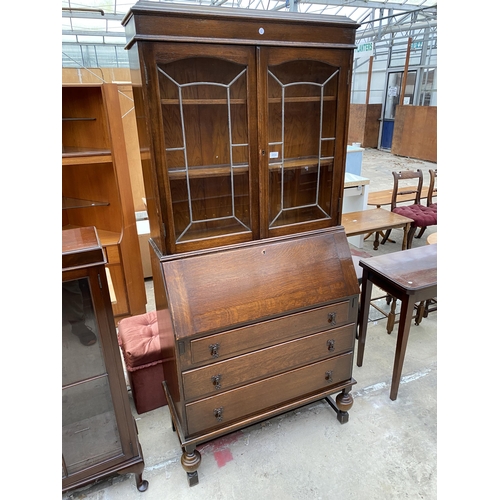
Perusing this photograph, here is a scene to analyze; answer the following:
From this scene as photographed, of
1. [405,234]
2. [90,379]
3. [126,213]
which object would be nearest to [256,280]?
[90,379]

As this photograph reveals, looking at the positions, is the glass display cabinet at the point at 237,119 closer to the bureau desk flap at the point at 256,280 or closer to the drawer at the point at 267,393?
the bureau desk flap at the point at 256,280

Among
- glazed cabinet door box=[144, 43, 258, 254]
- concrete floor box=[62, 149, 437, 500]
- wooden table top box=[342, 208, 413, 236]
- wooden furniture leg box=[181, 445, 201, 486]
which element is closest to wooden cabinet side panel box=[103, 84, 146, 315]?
concrete floor box=[62, 149, 437, 500]

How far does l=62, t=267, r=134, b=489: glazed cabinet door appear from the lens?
135 cm

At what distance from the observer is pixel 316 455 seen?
6.01 feet

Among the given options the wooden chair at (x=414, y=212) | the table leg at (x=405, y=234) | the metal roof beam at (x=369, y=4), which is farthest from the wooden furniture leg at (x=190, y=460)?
the metal roof beam at (x=369, y=4)

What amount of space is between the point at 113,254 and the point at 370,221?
2.31m

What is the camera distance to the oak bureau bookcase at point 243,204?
1.36 metres

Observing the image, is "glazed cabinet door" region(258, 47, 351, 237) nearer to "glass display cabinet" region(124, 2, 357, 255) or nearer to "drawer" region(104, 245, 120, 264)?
"glass display cabinet" region(124, 2, 357, 255)

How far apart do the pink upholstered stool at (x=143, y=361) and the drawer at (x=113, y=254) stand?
1.99ft

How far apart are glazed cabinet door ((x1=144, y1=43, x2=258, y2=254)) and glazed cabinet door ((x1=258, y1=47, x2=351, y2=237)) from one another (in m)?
0.08

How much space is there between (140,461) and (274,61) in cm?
183

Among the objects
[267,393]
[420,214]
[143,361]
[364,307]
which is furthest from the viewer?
[420,214]

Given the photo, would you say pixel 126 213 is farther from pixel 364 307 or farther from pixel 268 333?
pixel 364 307

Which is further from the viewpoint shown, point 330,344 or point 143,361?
point 143,361
